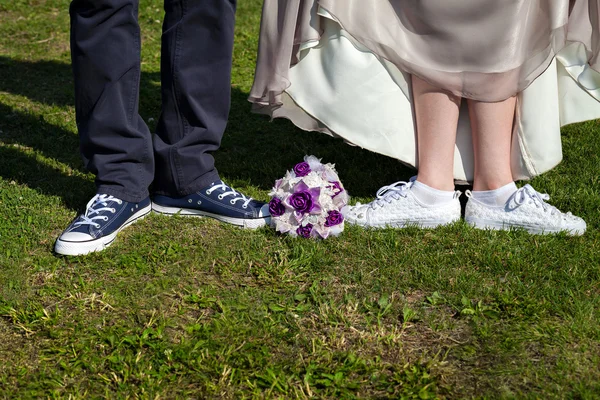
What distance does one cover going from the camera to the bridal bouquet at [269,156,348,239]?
9.18 ft

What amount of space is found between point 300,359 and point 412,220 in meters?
1.01

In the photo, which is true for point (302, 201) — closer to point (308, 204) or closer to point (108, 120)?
point (308, 204)

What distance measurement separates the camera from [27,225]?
2975 millimetres

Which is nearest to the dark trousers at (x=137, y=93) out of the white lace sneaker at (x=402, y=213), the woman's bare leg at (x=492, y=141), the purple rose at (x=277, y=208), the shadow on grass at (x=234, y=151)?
the purple rose at (x=277, y=208)

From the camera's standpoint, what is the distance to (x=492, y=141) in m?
2.97

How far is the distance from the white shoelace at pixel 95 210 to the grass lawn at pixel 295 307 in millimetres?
127

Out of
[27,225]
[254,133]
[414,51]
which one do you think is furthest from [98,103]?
[254,133]

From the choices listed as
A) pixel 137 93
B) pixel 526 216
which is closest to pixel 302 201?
pixel 137 93

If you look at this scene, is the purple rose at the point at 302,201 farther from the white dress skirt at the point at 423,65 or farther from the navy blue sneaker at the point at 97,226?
the navy blue sneaker at the point at 97,226

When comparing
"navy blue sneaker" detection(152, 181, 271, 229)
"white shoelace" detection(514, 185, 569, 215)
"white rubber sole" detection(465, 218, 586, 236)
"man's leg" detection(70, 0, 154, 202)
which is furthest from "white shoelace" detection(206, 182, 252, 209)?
"white shoelace" detection(514, 185, 569, 215)

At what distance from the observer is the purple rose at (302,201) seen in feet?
9.11

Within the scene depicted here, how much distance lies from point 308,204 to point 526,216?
85 cm

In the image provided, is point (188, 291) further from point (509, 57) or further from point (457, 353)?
point (509, 57)

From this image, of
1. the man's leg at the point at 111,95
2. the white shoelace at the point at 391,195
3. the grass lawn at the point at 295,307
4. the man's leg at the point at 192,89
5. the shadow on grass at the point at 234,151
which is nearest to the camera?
the grass lawn at the point at 295,307
